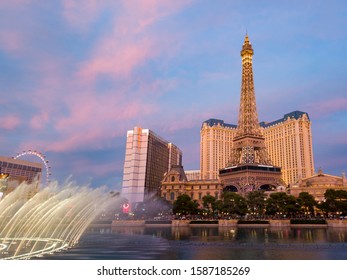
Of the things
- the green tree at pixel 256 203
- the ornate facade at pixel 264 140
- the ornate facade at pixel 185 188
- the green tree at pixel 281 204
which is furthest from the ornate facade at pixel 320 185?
the ornate facade at pixel 185 188

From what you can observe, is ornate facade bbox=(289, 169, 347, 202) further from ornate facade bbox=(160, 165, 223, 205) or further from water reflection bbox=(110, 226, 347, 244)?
water reflection bbox=(110, 226, 347, 244)

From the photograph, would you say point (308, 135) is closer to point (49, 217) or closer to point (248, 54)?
point (248, 54)

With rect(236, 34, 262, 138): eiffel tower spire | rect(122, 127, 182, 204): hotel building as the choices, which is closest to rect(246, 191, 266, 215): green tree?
rect(236, 34, 262, 138): eiffel tower spire

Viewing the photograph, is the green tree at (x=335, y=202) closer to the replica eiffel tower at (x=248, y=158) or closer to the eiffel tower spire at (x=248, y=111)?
the replica eiffel tower at (x=248, y=158)

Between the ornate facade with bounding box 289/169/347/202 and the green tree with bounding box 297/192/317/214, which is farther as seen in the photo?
the ornate facade with bounding box 289/169/347/202

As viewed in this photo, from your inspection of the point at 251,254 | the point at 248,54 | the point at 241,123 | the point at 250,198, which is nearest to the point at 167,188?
the point at 241,123
